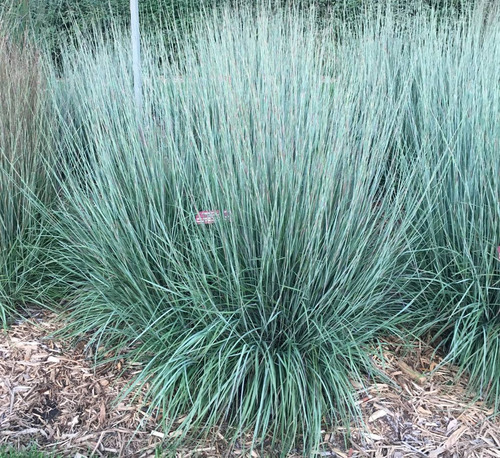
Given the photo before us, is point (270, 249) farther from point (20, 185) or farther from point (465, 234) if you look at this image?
point (20, 185)

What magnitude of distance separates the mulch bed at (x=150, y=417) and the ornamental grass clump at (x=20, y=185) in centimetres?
36

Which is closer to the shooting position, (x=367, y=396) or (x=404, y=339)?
(x=367, y=396)

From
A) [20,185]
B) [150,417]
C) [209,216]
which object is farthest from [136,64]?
[150,417]

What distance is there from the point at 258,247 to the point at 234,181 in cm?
28

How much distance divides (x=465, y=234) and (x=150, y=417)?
1.44 m

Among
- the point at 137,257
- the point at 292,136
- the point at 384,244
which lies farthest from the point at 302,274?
the point at 137,257

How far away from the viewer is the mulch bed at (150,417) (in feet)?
6.24

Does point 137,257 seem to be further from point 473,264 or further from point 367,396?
point 473,264

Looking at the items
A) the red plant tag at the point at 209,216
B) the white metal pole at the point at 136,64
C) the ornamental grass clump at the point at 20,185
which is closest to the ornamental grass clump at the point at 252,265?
the red plant tag at the point at 209,216

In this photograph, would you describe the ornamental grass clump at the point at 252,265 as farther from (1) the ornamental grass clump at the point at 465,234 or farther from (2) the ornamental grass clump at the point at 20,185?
(2) the ornamental grass clump at the point at 20,185

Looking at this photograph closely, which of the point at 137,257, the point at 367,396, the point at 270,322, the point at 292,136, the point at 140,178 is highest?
the point at 292,136

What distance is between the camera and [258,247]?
6.69 ft

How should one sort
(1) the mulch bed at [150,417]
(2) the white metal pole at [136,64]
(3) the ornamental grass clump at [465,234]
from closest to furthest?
(1) the mulch bed at [150,417] → (3) the ornamental grass clump at [465,234] → (2) the white metal pole at [136,64]

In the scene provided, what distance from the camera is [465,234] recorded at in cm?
218
